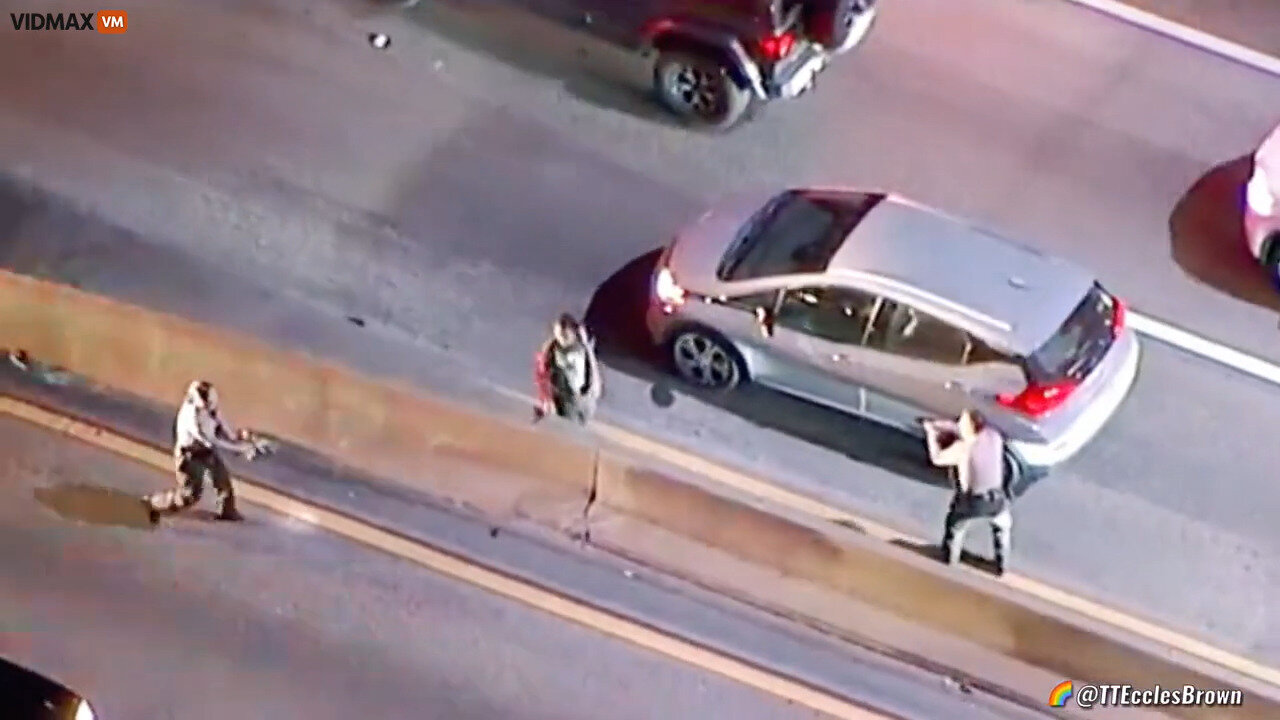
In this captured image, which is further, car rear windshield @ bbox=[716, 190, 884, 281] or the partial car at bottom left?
car rear windshield @ bbox=[716, 190, 884, 281]

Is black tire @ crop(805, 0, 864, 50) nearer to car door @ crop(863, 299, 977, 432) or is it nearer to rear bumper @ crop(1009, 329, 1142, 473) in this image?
car door @ crop(863, 299, 977, 432)

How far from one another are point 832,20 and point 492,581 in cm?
530

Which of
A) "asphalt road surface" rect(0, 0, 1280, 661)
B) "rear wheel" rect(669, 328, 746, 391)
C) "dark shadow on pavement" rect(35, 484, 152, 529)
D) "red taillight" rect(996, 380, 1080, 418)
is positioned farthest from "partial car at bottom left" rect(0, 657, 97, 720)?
"red taillight" rect(996, 380, 1080, 418)

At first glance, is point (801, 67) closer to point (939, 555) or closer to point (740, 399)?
point (740, 399)

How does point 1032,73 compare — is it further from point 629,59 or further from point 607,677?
point 607,677

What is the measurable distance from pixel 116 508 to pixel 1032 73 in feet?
26.8

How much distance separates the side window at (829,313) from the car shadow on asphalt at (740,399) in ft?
2.33

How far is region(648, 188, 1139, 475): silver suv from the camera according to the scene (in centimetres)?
1582

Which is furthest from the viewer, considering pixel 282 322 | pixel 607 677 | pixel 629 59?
pixel 629 59

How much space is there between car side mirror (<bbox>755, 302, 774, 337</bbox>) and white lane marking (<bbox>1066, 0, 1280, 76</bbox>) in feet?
17.3

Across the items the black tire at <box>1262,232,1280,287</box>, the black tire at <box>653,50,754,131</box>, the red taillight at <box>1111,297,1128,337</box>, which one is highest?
A: the black tire at <box>653,50,754,131</box>

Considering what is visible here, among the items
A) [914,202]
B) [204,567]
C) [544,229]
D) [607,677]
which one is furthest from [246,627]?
[914,202]

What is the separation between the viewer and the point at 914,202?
17234mm

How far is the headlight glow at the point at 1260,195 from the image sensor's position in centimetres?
1736
